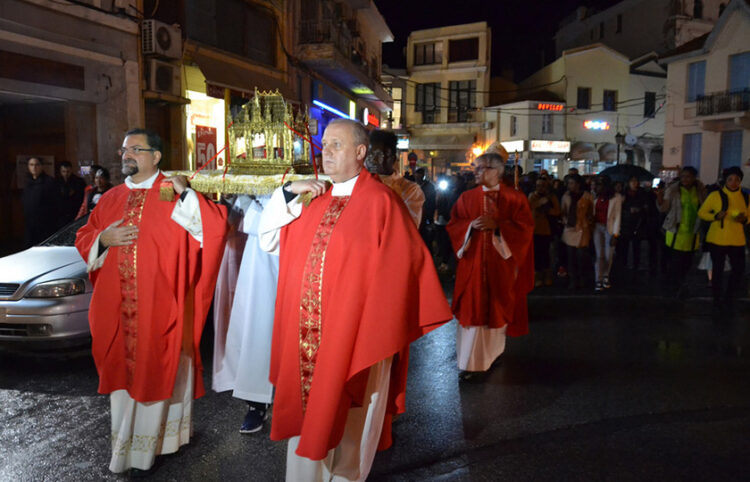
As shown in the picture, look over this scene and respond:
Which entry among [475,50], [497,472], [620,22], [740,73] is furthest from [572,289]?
[620,22]

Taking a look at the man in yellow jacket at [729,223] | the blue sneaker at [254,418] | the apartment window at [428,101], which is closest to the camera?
the blue sneaker at [254,418]

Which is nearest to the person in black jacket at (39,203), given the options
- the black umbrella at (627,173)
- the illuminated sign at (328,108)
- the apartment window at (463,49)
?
the illuminated sign at (328,108)

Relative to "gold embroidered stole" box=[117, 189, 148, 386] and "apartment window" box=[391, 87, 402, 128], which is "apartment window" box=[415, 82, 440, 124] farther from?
"gold embroidered stole" box=[117, 189, 148, 386]

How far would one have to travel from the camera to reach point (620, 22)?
37500 mm

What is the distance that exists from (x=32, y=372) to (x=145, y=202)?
3010 millimetres

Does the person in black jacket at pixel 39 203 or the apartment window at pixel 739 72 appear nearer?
the person in black jacket at pixel 39 203

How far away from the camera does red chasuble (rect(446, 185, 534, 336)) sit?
543cm

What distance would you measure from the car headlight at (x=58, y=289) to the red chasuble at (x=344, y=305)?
135 inches

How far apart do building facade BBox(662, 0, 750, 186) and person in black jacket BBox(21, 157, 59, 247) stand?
23977mm

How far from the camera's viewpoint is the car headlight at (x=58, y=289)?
215 inches

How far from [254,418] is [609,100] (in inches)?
1452

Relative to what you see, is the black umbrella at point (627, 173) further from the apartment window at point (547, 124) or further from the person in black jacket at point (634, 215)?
the apartment window at point (547, 124)

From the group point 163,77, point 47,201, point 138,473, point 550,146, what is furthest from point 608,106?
point 138,473

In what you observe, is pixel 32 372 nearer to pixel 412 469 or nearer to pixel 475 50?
pixel 412 469
